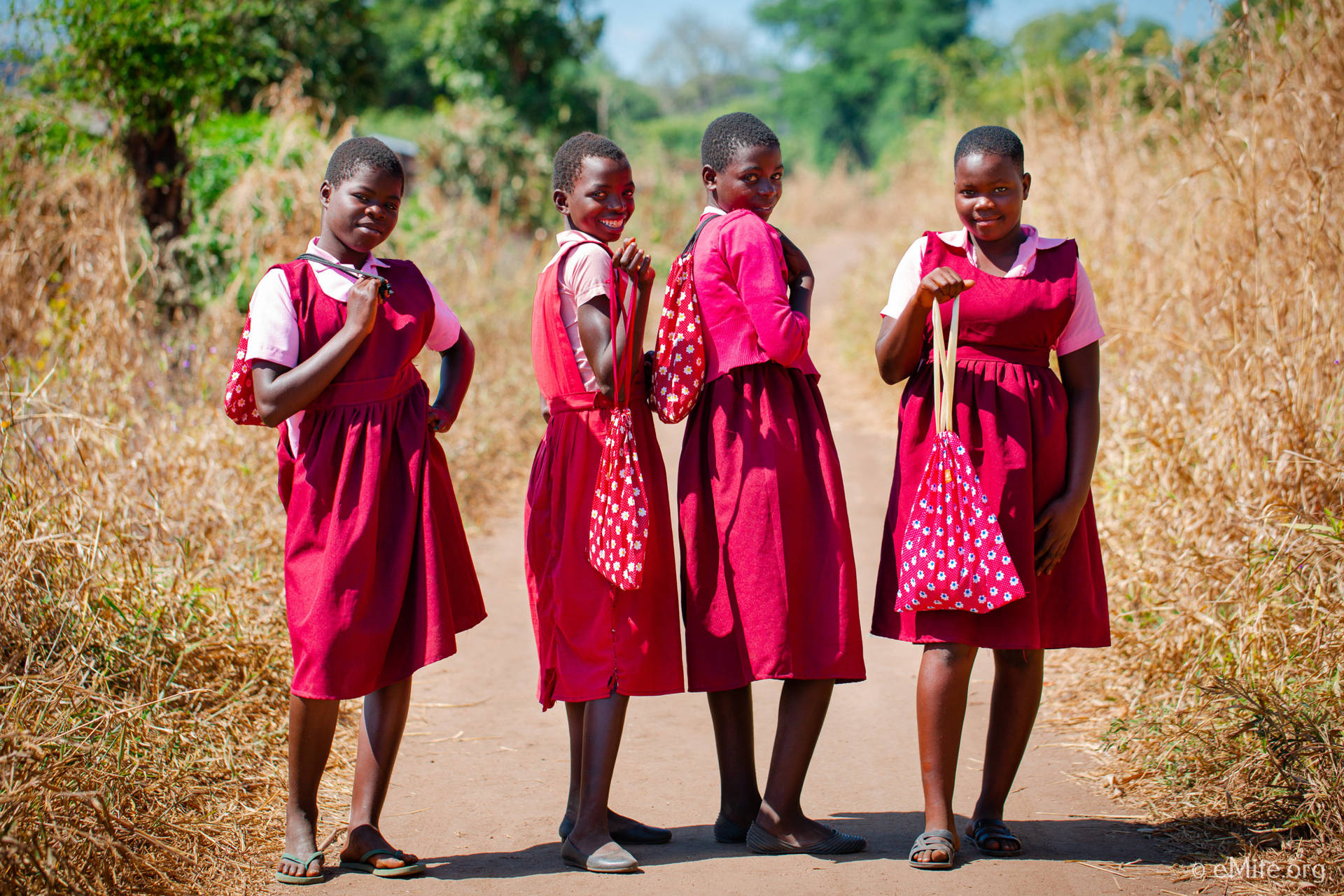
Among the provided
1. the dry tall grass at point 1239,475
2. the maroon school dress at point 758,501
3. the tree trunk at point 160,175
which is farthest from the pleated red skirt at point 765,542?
the tree trunk at point 160,175

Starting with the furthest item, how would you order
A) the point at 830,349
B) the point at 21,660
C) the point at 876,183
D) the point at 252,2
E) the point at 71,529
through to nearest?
the point at 876,183 < the point at 830,349 < the point at 252,2 < the point at 71,529 < the point at 21,660

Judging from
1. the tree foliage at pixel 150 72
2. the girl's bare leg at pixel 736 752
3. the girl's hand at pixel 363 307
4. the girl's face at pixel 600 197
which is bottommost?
the girl's bare leg at pixel 736 752

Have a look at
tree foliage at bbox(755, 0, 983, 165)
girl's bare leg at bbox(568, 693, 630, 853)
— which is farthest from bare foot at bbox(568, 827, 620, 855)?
tree foliage at bbox(755, 0, 983, 165)

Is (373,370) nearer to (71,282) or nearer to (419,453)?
(419,453)

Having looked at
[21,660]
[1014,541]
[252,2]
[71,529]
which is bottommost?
[21,660]

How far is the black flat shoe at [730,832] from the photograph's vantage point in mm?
2936

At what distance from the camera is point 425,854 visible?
115 inches

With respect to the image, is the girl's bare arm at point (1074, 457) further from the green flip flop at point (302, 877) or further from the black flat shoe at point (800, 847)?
the green flip flop at point (302, 877)

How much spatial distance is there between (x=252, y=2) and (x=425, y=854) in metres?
7.63

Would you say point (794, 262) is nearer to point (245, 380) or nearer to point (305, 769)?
point (245, 380)

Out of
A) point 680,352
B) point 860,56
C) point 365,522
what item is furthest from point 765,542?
point 860,56

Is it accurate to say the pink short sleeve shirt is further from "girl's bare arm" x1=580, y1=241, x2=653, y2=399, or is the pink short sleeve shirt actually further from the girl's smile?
"girl's bare arm" x1=580, y1=241, x2=653, y2=399

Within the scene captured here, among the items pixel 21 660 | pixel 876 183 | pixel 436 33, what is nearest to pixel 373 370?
pixel 21 660

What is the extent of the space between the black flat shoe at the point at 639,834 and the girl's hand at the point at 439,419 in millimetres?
1088
